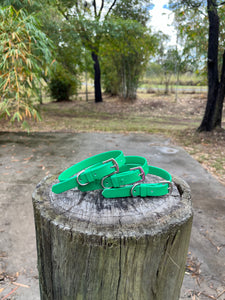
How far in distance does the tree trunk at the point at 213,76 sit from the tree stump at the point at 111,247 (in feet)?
23.0

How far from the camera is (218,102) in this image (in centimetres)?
747

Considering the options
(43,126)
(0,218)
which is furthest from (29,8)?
(0,218)

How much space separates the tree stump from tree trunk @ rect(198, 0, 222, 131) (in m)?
7.01

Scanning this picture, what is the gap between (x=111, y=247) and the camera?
952 mm

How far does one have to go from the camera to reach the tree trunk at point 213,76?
6.75 metres

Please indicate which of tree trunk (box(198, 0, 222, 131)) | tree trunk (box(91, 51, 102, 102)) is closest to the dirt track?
tree trunk (box(198, 0, 222, 131))

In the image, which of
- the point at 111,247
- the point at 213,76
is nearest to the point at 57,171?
the point at 111,247

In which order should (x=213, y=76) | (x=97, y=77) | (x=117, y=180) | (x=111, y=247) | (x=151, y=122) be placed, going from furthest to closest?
(x=97, y=77), (x=151, y=122), (x=213, y=76), (x=117, y=180), (x=111, y=247)

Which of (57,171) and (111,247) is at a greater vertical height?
(111,247)

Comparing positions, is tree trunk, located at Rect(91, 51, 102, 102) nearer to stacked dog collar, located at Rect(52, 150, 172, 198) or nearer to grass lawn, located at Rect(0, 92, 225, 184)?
grass lawn, located at Rect(0, 92, 225, 184)

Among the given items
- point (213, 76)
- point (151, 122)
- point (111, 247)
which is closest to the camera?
point (111, 247)

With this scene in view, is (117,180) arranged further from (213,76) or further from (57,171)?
(213,76)

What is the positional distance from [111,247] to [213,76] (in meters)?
7.53

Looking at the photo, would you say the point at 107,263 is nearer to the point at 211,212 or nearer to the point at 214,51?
the point at 211,212
